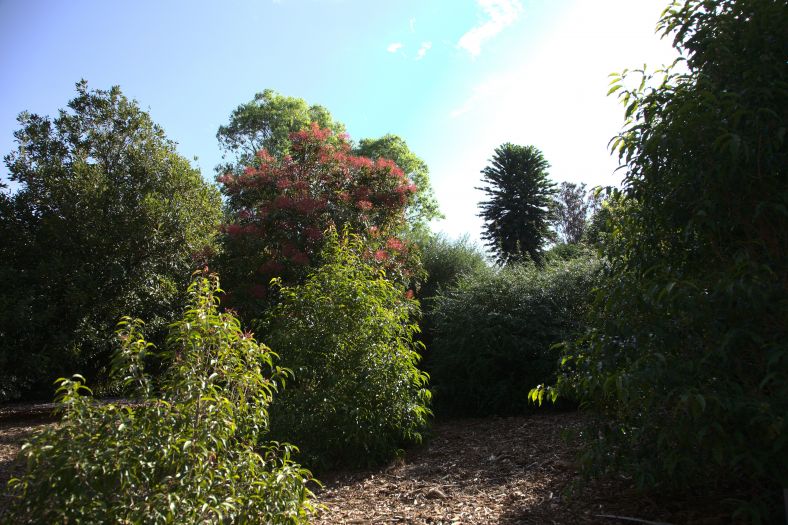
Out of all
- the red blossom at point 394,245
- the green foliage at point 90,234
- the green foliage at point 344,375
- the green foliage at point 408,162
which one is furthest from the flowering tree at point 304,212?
the green foliage at point 408,162

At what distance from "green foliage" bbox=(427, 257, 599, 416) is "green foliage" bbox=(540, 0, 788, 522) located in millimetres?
3993

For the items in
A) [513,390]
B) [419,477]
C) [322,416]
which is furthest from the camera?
[513,390]

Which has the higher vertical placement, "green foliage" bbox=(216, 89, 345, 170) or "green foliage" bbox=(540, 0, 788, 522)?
"green foliage" bbox=(216, 89, 345, 170)

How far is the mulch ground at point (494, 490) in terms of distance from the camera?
11.1 ft

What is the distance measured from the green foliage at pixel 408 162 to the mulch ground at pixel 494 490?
19.4 m

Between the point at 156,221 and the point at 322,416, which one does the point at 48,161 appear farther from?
the point at 322,416

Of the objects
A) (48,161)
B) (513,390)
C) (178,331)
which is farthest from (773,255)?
(48,161)

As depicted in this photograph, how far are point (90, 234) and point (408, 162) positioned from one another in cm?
1746

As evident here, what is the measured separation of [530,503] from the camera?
3.83 m

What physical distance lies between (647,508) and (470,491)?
1.37 m

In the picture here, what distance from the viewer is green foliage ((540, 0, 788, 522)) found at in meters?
2.52

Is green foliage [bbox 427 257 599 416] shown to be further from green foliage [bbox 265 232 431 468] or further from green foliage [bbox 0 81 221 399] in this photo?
green foliage [bbox 0 81 221 399]

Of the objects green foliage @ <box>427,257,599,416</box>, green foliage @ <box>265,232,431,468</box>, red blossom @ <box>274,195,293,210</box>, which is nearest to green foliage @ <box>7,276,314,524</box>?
green foliage @ <box>265,232,431,468</box>

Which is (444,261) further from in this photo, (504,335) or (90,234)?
(90,234)
